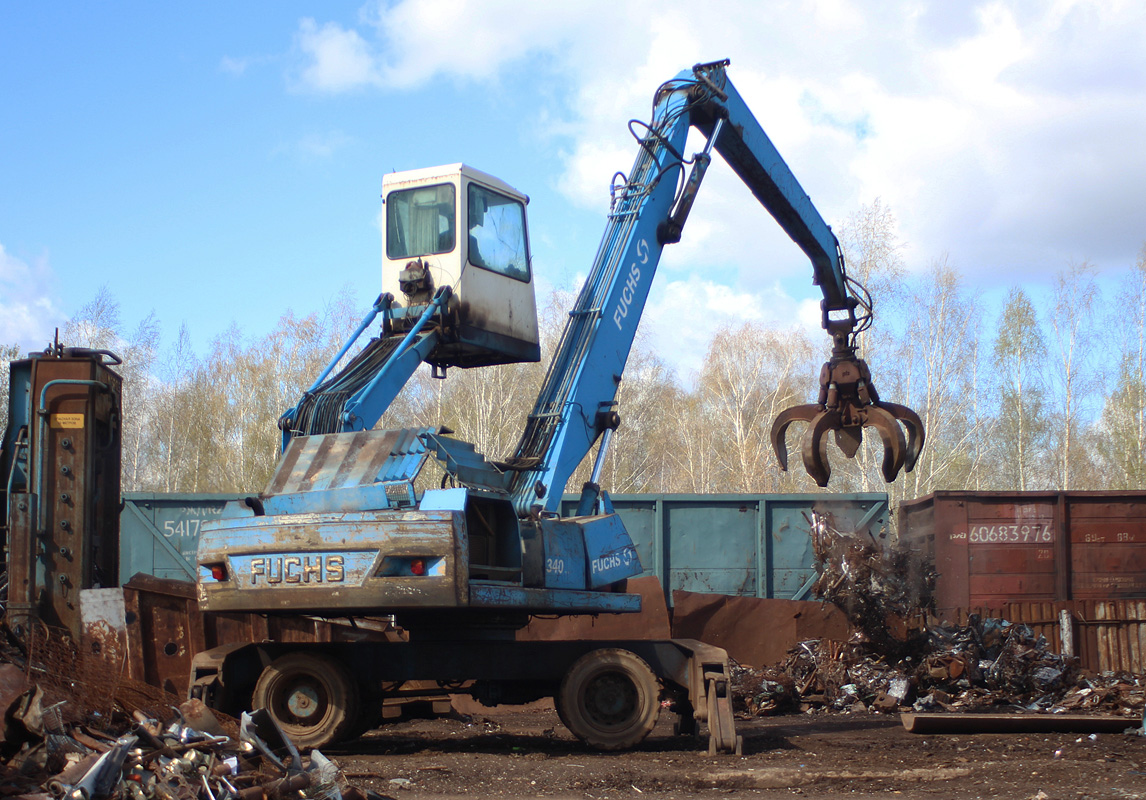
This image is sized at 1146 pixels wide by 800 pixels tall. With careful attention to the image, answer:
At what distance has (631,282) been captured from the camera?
8305 millimetres

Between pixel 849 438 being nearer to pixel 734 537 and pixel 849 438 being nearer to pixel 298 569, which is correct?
pixel 734 537

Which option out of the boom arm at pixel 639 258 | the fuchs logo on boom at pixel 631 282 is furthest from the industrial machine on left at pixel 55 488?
the fuchs logo on boom at pixel 631 282

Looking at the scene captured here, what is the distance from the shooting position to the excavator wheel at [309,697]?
7.57 metres

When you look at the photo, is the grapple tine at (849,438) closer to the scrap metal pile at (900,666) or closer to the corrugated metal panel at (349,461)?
the scrap metal pile at (900,666)

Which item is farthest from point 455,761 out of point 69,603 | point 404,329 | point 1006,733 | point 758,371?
point 758,371

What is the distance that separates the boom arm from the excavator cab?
1.77 feet

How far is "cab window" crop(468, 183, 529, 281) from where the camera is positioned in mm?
7488

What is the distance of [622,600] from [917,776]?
2262 millimetres

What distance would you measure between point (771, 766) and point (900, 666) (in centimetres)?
447

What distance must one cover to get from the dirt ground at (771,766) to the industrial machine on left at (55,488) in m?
2.60

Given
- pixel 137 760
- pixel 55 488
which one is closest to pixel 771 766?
pixel 137 760

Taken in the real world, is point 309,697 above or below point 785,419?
below

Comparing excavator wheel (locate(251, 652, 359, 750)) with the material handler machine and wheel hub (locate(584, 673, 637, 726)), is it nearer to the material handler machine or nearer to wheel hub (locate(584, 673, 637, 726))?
the material handler machine

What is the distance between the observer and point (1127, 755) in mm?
7164
